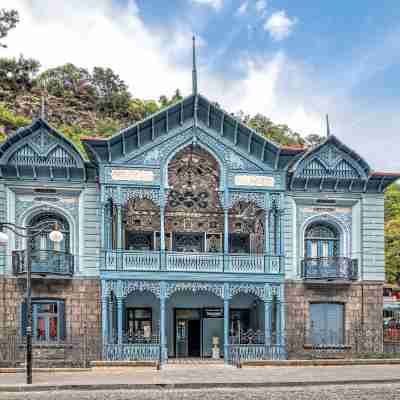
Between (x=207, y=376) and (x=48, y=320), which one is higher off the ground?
(x=48, y=320)

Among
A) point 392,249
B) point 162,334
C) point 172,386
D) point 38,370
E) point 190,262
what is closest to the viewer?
point 172,386

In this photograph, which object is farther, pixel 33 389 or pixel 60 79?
pixel 60 79

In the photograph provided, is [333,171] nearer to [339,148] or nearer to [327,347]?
[339,148]

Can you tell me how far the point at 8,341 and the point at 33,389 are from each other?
716 cm

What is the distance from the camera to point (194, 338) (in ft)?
101

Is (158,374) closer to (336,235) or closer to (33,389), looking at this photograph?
(33,389)

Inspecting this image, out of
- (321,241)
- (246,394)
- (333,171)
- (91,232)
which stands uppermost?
(333,171)

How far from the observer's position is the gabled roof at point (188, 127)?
28141 mm

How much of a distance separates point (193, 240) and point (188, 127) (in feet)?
16.4

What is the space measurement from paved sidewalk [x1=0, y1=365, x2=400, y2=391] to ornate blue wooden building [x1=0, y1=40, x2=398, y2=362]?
230 cm

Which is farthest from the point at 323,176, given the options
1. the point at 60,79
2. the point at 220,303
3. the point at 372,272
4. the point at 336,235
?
the point at 60,79

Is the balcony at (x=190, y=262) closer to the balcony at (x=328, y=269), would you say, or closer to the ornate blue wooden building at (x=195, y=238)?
the ornate blue wooden building at (x=195, y=238)

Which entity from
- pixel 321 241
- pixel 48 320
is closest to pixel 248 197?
pixel 321 241

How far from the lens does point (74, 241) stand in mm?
28734
